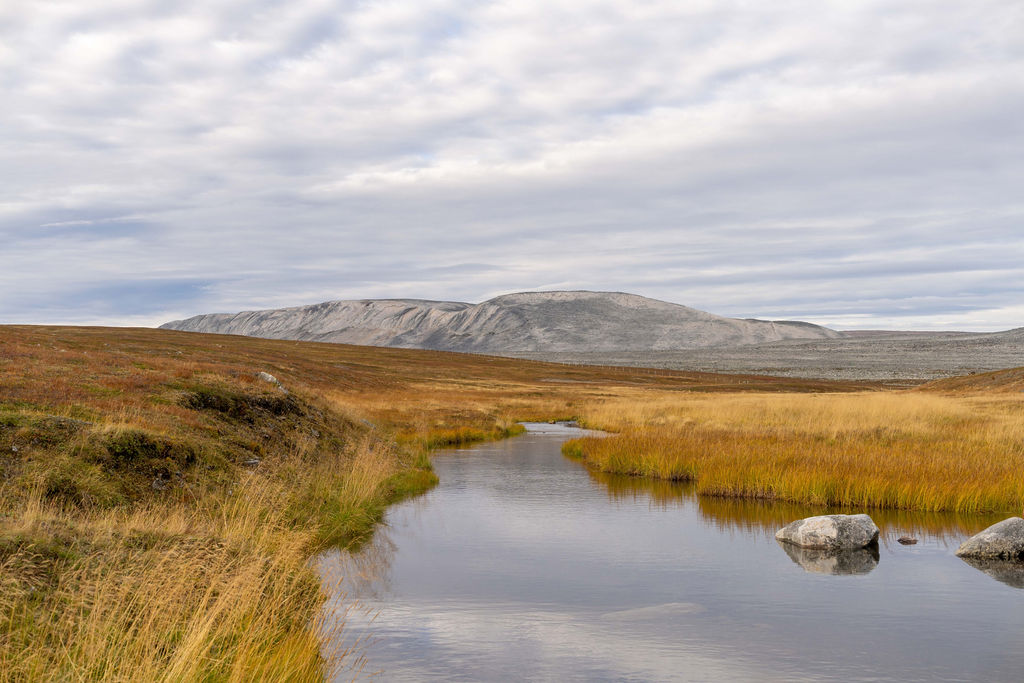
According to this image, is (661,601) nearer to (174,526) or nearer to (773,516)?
(174,526)

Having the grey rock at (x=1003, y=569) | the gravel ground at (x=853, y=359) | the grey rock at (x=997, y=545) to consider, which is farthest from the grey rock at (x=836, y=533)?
the gravel ground at (x=853, y=359)

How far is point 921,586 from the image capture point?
1208 centimetres

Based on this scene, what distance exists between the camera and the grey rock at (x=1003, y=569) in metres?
12.4

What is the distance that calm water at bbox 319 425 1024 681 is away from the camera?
29.2 feet

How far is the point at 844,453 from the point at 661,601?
13.1 meters

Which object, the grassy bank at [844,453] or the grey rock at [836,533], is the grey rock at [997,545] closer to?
the grey rock at [836,533]

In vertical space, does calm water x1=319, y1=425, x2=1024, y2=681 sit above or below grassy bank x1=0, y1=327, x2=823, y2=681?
below

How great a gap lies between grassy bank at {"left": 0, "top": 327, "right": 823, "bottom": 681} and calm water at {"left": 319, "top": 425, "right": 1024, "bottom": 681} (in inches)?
42.9

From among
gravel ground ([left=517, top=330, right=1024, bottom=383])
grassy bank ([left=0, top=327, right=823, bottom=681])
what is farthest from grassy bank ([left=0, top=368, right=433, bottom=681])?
gravel ground ([left=517, top=330, right=1024, bottom=383])

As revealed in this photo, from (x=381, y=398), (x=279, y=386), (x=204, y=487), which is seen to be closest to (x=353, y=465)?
(x=204, y=487)

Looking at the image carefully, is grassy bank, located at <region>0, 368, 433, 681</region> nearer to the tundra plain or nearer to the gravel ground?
the tundra plain

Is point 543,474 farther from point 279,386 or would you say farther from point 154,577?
point 154,577

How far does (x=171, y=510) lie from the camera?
13094 mm

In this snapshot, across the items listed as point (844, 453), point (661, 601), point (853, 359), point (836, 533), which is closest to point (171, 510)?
point (661, 601)
